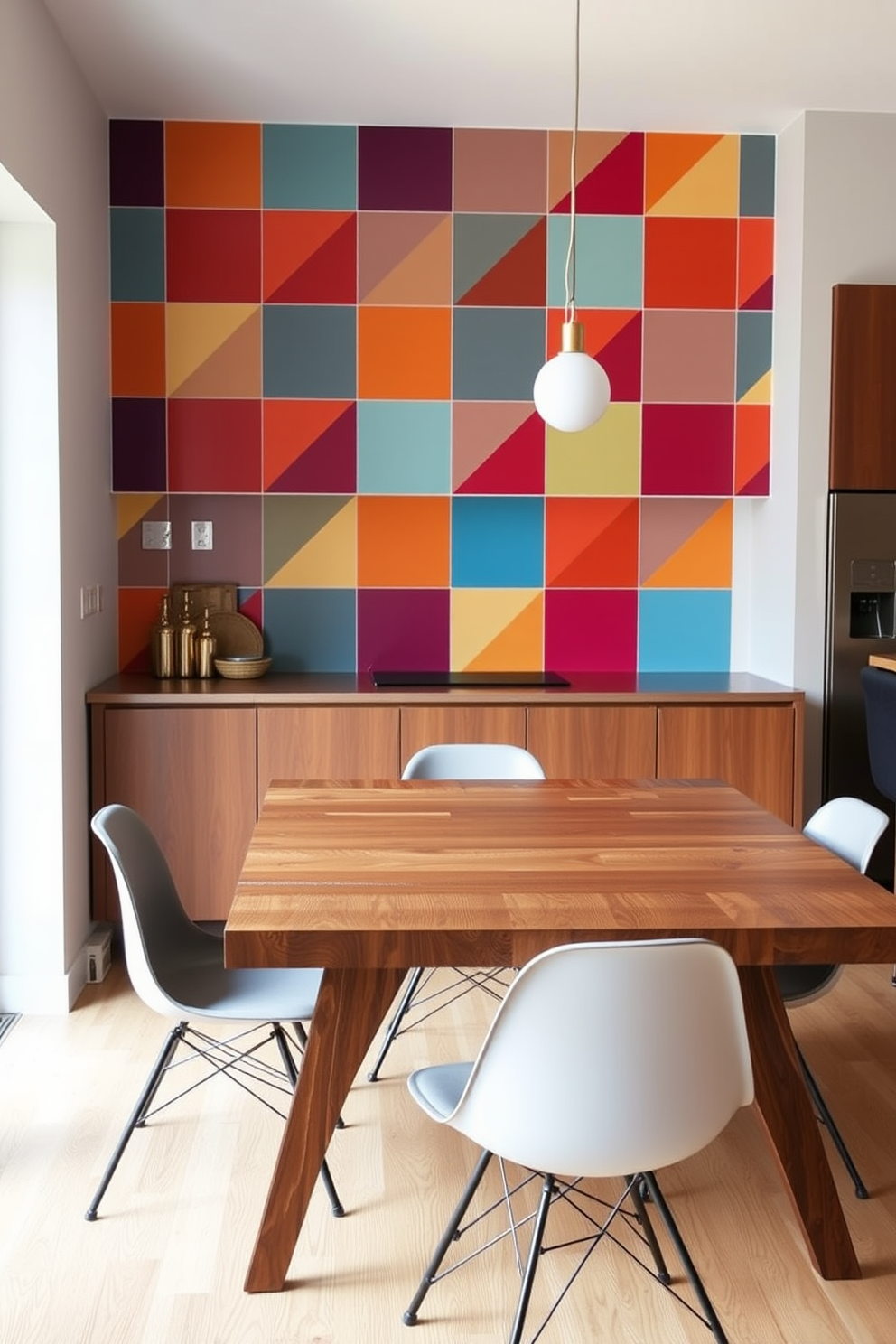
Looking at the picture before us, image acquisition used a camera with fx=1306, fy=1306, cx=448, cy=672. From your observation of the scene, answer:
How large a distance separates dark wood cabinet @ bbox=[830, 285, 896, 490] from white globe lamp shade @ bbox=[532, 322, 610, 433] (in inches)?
64.9

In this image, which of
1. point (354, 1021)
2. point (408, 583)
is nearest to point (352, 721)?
point (408, 583)

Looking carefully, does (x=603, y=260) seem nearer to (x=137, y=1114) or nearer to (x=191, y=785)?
(x=191, y=785)

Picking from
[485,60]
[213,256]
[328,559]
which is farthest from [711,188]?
[328,559]

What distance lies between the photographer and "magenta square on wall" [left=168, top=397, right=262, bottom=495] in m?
4.38

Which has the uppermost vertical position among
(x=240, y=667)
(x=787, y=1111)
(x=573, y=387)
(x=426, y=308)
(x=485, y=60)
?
(x=485, y=60)

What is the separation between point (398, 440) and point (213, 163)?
1102 mm

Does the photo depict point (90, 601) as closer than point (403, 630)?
Yes

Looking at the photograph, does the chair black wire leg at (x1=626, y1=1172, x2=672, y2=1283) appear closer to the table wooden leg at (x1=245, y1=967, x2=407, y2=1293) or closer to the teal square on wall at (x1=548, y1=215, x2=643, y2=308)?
the table wooden leg at (x1=245, y1=967, x2=407, y2=1293)

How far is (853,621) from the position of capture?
4266 mm

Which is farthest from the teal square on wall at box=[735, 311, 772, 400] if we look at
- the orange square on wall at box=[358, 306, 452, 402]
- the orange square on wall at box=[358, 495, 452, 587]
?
the orange square on wall at box=[358, 495, 452, 587]

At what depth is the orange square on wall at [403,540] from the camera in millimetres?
4676

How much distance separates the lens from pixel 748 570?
479 centimetres

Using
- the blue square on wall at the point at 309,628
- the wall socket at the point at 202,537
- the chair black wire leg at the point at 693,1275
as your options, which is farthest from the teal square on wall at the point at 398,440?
the chair black wire leg at the point at 693,1275

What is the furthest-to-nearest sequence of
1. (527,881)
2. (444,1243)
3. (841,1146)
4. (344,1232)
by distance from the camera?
1. (841,1146)
2. (344,1232)
3. (527,881)
4. (444,1243)
